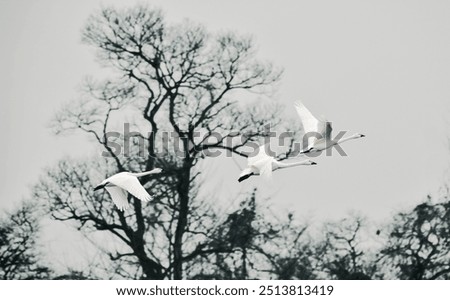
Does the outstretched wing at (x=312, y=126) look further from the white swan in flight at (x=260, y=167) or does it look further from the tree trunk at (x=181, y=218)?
the tree trunk at (x=181, y=218)

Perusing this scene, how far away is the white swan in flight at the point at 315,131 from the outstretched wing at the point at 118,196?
441 cm

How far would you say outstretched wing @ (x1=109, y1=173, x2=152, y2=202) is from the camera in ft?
121

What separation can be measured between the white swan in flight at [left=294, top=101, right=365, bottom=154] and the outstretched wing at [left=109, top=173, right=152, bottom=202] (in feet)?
13.3

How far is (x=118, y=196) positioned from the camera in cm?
3869

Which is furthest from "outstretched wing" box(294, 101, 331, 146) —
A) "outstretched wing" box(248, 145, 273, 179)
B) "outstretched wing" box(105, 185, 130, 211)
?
"outstretched wing" box(105, 185, 130, 211)

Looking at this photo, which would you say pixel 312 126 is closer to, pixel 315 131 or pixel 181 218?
pixel 315 131

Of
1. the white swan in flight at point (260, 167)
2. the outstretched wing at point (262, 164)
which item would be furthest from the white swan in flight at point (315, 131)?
the outstretched wing at point (262, 164)

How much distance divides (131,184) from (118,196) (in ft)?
4.12

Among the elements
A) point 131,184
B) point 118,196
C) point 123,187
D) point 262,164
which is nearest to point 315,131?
point 262,164

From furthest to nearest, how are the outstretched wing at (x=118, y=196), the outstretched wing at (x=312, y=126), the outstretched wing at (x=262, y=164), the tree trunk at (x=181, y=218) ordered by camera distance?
the tree trunk at (x=181, y=218) < the outstretched wing at (x=118, y=196) < the outstretched wing at (x=312, y=126) < the outstretched wing at (x=262, y=164)

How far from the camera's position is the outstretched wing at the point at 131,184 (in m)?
37.0

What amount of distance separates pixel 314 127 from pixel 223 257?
10.9 meters
